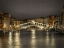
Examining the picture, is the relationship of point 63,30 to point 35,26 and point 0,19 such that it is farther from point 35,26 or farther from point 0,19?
point 35,26

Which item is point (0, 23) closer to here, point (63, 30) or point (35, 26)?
point (63, 30)

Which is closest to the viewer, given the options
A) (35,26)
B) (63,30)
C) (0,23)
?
(63,30)

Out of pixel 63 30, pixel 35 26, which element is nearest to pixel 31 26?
pixel 35 26

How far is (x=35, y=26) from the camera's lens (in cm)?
18750

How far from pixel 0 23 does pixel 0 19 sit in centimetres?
205

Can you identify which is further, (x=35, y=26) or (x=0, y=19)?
(x=35, y=26)

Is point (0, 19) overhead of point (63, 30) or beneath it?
overhead

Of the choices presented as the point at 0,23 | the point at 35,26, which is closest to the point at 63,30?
the point at 0,23

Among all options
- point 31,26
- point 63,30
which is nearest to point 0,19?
point 63,30

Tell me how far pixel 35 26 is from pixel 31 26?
12.0ft

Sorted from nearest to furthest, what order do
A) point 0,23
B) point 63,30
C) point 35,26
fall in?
point 63,30
point 0,23
point 35,26

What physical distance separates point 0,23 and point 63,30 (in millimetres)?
56201

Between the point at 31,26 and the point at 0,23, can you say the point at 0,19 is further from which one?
the point at 31,26

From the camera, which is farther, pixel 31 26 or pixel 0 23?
pixel 31 26
